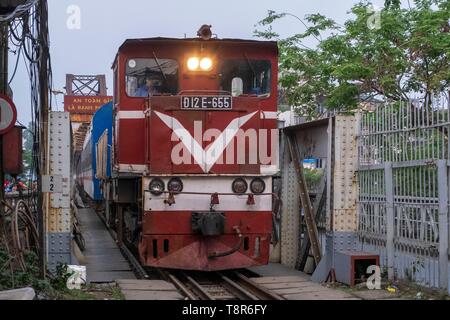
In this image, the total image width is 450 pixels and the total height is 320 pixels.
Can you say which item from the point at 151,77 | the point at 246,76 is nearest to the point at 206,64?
the point at 246,76

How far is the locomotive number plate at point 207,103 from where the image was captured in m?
9.75

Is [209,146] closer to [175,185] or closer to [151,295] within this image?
[175,185]

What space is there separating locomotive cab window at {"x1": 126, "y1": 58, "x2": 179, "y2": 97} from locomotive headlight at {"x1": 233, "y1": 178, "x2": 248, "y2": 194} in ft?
6.04

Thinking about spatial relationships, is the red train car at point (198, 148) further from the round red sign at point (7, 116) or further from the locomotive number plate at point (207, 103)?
the round red sign at point (7, 116)

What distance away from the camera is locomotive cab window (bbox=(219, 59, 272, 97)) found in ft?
34.9

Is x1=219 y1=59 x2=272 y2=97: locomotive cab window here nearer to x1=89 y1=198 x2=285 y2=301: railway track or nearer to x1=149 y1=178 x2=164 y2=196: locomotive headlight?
x1=149 y1=178 x2=164 y2=196: locomotive headlight

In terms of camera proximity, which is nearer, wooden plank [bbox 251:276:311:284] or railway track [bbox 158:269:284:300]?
railway track [bbox 158:269:284:300]

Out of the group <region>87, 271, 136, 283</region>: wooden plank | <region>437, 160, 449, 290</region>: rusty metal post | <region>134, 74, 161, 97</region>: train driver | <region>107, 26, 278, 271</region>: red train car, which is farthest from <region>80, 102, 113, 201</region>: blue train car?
<region>437, 160, 449, 290</region>: rusty metal post

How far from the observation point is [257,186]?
32.5 feet

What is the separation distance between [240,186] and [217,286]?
1.54 meters

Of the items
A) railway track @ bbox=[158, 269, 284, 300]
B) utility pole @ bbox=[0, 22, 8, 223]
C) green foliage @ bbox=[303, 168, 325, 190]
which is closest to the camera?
railway track @ bbox=[158, 269, 284, 300]

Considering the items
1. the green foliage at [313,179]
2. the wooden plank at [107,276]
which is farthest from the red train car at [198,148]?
the green foliage at [313,179]
